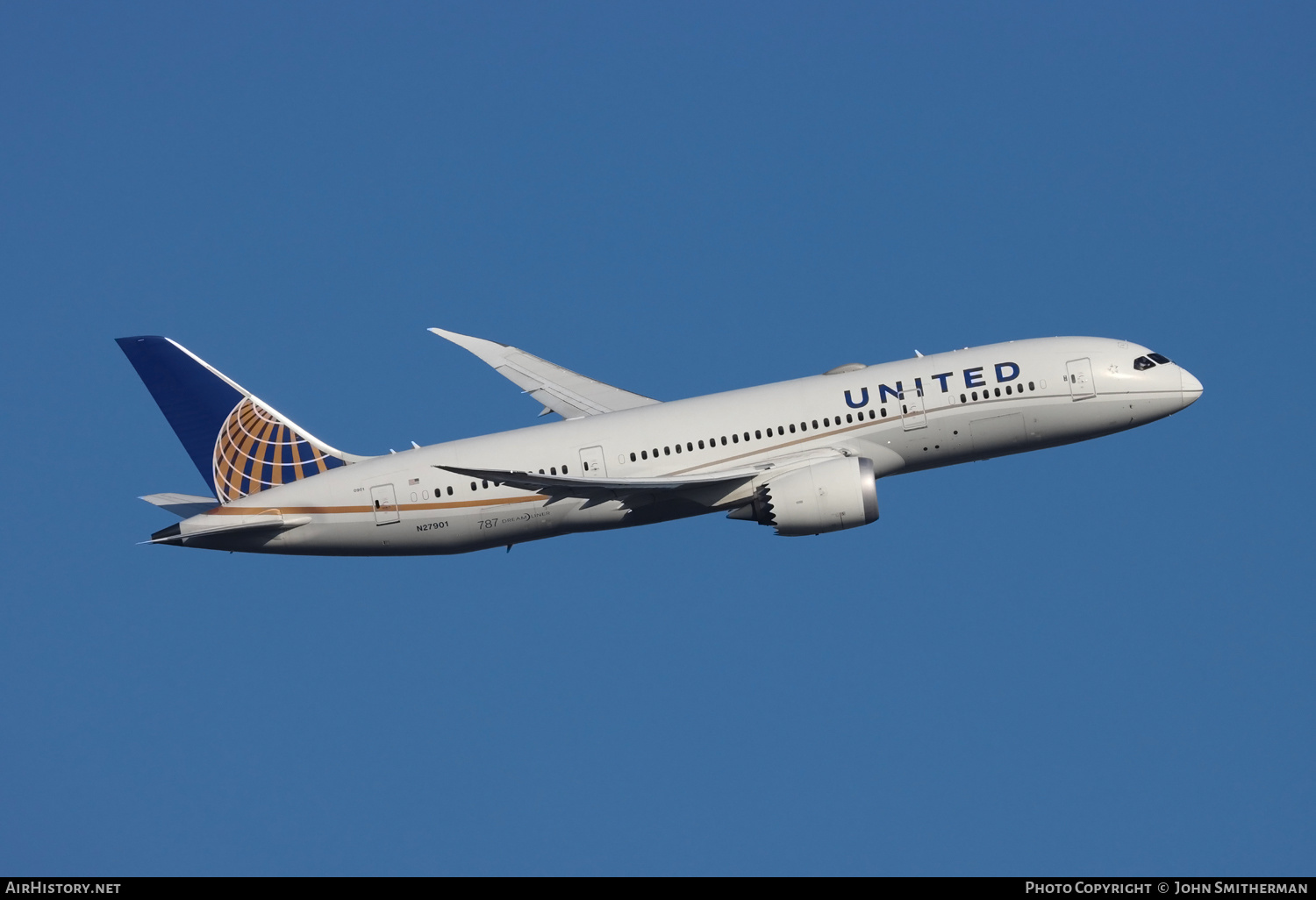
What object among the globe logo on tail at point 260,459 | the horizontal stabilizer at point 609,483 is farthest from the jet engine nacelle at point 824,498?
the globe logo on tail at point 260,459

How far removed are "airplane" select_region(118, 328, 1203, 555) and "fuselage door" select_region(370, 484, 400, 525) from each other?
60mm

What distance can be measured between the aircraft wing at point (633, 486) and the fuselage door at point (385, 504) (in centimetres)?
415

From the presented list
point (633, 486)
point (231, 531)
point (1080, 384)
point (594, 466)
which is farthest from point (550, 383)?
point (1080, 384)

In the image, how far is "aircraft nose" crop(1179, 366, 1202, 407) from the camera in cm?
5434

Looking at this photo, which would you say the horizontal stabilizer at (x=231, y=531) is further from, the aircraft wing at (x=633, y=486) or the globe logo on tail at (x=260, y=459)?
the aircraft wing at (x=633, y=486)

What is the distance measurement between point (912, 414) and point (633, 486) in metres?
11.0

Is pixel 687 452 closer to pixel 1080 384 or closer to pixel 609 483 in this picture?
pixel 609 483

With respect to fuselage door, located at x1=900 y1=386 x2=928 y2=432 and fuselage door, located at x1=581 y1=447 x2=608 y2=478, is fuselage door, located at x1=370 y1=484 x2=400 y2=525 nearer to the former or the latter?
fuselage door, located at x1=581 y1=447 x2=608 y2=478

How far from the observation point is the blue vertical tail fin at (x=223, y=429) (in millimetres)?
55406

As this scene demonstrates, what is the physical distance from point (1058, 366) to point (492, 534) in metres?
22.5

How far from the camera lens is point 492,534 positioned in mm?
54188

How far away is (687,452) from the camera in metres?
52.6

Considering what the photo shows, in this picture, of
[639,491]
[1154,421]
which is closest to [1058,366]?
[1154,421]
